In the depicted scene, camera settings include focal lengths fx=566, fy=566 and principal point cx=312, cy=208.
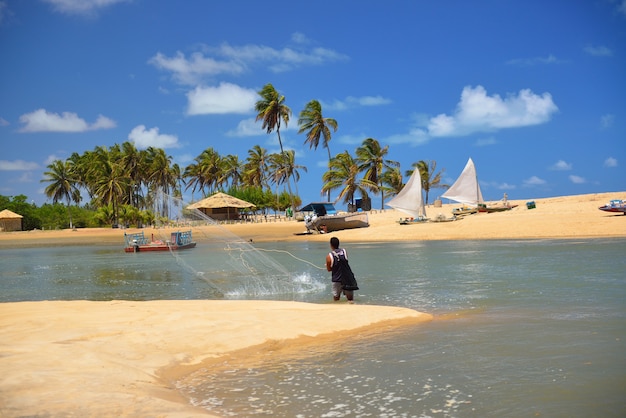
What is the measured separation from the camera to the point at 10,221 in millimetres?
83438

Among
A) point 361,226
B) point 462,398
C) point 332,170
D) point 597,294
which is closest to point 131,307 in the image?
point 462,398

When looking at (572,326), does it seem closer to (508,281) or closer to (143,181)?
(508,281)

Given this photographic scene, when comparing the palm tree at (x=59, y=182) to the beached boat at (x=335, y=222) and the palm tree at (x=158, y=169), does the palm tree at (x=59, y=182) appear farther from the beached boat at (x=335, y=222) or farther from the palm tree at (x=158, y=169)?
the beached boat at (x=335, y=222)

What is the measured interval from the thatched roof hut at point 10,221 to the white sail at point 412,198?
190ft

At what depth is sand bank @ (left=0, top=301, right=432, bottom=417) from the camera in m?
5.82

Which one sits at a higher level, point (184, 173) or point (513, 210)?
point (184, 173)

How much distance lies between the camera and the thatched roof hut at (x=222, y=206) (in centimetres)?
7512

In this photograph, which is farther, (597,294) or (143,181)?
(143,181)

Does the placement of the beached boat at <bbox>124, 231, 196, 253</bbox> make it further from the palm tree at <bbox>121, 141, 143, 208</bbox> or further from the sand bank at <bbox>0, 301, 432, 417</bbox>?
the palm tree at <bbox>121, 141, 143, 208</bbox>

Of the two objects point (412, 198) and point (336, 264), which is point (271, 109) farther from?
point (336, 264)

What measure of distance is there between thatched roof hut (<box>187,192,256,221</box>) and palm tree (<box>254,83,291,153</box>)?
11.5 meters

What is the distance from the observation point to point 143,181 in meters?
101

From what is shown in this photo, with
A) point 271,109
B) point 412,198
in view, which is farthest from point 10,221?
point 412,198

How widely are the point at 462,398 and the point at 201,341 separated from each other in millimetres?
4367
